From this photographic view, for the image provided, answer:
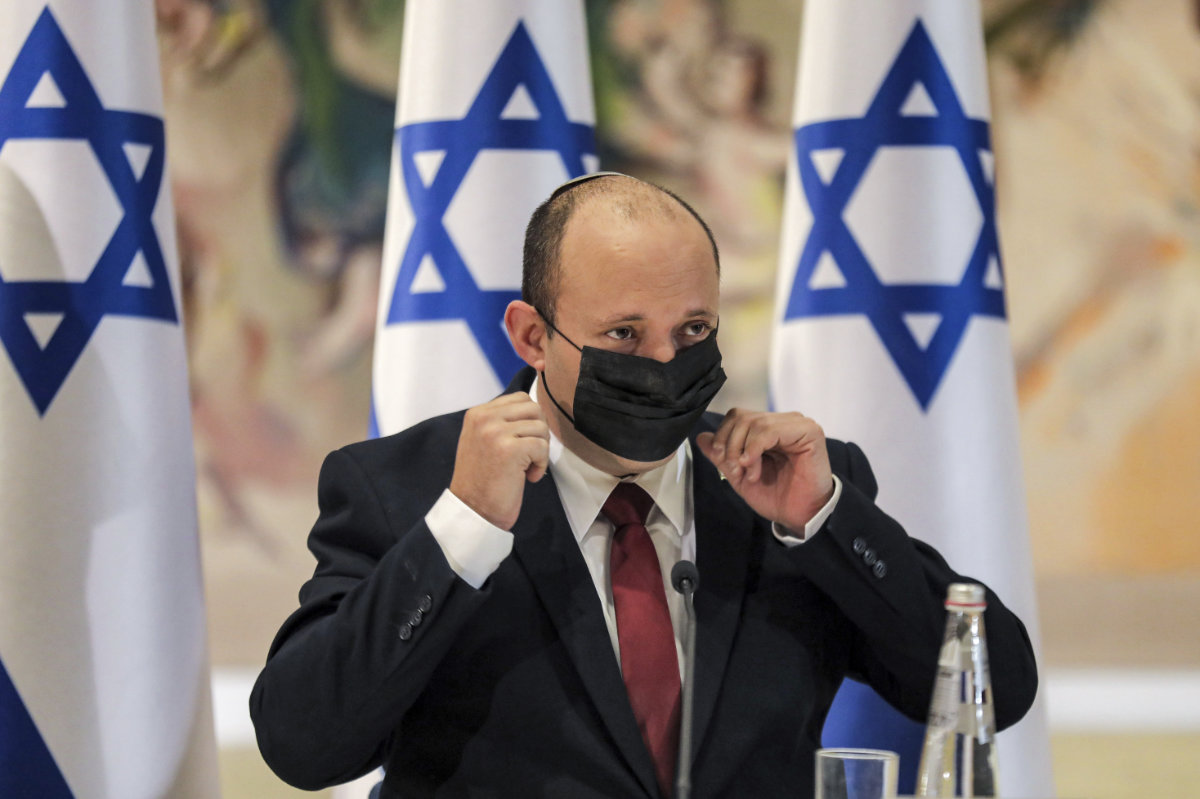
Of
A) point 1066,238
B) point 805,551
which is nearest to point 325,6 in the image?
point 1066,238

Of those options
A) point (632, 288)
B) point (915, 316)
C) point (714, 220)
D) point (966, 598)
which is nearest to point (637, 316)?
point (632, 288)

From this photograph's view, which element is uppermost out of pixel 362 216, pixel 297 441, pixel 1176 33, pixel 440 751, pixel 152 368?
pixel 1176 33

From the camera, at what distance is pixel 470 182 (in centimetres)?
259

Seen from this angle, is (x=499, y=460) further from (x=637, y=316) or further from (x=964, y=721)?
(x=964, y=721)

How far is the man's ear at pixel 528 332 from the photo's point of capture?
6.26 ft

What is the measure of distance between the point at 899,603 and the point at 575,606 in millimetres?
450

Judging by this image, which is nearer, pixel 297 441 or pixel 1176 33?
pixel 1176 33

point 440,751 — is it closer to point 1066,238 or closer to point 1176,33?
point 1066,238

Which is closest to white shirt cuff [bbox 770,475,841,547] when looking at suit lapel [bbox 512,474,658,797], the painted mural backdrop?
suit lapel [bbox 512,474,658,797]

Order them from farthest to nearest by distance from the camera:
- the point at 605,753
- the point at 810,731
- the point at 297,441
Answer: the point at 297,441 < the point at 810,731 < the point at 605,753

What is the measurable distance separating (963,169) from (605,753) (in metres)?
1.43

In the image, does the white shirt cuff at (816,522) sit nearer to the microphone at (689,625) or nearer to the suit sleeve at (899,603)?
the suit sleeve at (899,603)

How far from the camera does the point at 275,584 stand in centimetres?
503

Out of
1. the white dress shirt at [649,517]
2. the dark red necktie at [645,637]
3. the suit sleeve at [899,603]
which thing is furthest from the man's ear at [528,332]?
the suit sleeve at [899,603]
